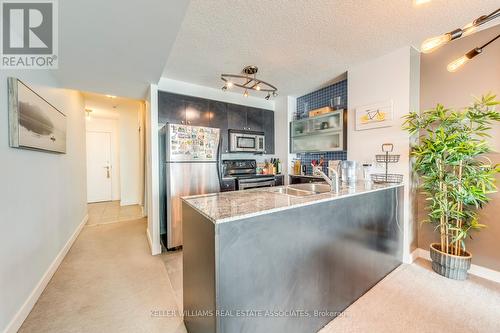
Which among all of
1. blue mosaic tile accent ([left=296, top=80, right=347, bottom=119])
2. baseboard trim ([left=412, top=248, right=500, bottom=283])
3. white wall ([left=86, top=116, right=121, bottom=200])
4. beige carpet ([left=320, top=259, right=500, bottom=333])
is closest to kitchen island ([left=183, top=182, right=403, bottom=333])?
beige carpet ([left=320, top=259, right=500, bottom=333])

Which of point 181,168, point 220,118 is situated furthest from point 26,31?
point 220,118

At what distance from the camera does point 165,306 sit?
1.78 metres

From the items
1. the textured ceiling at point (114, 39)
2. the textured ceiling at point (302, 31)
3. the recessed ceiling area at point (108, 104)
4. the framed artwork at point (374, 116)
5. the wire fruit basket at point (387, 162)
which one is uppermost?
the recessed ceiling area at point (108, 104)

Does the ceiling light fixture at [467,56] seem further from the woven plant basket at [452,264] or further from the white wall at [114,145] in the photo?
the white wall at [114,145]

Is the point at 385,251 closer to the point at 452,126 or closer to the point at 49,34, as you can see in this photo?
the point at 452,126

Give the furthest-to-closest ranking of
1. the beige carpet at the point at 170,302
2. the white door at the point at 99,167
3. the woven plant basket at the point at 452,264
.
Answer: the white door at the point at 99,167 < the woven plant basket at the point at 452,264 < the beige carpet at the point at 170,302

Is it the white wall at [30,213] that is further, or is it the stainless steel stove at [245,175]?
the stainless steel stove at [245,175]

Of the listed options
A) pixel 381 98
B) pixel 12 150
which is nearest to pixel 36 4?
pixel 12 150

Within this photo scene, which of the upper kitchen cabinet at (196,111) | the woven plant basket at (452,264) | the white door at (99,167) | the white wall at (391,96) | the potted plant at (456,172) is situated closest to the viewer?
the potted plant at (456,172)

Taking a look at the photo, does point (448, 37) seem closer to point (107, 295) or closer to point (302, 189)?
point (302, 189)

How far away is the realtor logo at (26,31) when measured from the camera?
56.2 inches

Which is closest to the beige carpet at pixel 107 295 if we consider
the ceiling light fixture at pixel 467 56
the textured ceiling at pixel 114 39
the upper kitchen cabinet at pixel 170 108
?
the upper kitchen cabinet at pixel 170 108

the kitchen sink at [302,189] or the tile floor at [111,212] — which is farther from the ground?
the kitchen sink at [302,189]

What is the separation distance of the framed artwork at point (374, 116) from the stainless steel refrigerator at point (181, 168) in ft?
6.58
